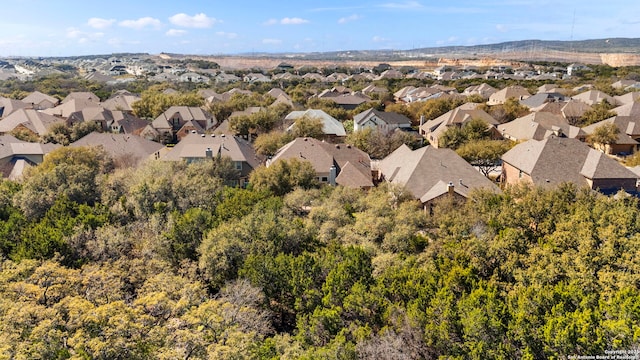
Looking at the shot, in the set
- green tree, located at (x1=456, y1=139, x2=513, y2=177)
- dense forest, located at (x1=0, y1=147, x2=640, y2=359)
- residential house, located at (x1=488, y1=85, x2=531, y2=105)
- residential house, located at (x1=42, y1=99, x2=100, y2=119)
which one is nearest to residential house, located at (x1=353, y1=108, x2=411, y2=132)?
green tree, located at (x1=456, y1=139, x2=513, y2=177)

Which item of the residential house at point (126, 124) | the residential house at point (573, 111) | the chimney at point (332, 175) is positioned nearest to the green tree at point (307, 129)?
the chimney at point (332, 175)

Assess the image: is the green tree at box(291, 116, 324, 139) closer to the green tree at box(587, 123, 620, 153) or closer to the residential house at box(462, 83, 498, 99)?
the green tree at box(587, 123, 620, 153)

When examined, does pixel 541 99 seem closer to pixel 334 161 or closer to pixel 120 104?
pixel 334 161

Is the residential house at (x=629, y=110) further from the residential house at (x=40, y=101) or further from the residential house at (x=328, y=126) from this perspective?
the residential house at (x=40, y=101)

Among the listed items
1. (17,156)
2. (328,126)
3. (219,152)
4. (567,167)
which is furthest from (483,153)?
(17,156)

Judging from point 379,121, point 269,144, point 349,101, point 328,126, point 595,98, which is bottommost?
point 269,144

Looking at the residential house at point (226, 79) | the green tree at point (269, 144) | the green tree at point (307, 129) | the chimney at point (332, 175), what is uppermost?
the residential house at point (226, 79)
